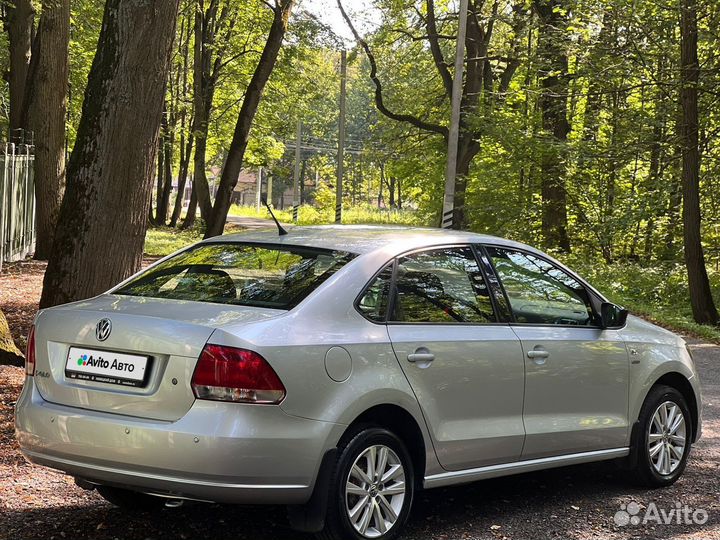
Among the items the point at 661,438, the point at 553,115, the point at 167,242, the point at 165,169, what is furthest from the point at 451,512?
the point at 165,169

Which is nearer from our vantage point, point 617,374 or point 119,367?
point 119,367

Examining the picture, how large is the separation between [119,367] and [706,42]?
17401mm

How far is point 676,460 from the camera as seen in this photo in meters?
6.95

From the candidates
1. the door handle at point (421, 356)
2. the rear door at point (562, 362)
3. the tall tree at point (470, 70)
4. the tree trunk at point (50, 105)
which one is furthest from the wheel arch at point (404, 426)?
the tall tree at point (470, 70)

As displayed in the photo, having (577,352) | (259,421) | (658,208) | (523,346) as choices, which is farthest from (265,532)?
(658,208)

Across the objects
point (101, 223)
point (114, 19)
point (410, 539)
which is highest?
point (114, 19)

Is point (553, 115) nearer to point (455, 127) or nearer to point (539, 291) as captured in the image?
point (455, 127)

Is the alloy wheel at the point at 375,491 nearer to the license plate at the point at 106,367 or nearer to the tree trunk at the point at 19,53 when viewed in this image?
the license plate at the point at 106,367

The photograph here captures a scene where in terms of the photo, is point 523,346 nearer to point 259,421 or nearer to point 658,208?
point 259,421

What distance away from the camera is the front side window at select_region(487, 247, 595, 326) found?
6051mm

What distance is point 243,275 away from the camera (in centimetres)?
534

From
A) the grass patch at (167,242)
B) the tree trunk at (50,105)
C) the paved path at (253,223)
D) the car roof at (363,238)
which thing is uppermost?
the tree trunk at (50,105)

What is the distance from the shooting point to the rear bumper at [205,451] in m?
4.39

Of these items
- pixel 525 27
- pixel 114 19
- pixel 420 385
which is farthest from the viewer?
pixel 525 27
